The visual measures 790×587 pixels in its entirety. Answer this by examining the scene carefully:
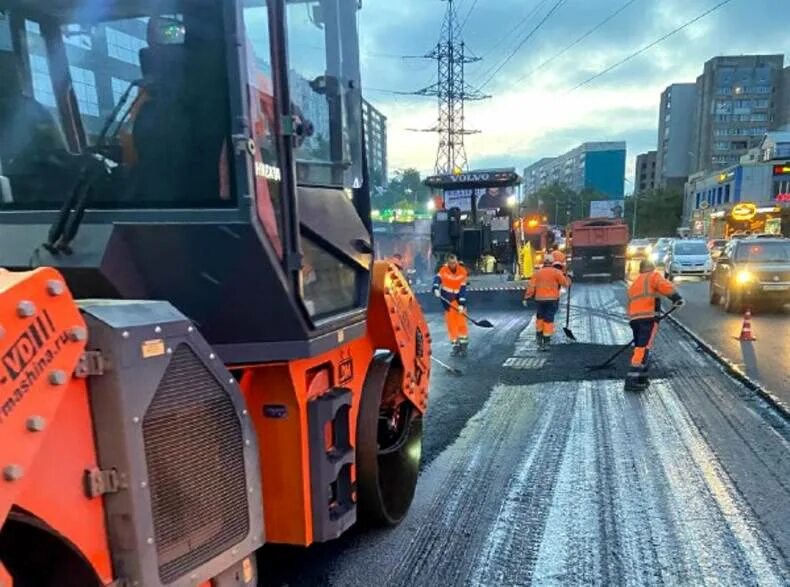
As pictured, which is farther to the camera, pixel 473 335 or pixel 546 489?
pixel 473 335

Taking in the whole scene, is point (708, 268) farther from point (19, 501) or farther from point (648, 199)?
point (648, 199)

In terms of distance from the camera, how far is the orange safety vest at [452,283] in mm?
9570

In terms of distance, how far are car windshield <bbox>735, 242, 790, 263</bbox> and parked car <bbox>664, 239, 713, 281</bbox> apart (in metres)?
8.54

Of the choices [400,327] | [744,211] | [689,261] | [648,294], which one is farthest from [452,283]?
[744,211]

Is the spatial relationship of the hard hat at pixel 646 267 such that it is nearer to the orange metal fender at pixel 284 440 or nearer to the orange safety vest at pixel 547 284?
the orange safety vest at pixel 547 284

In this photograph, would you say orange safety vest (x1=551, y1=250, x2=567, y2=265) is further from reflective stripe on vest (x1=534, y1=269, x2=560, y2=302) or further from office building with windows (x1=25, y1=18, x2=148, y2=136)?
office building with windows (x1=25, y1=18, x2=148, y2=136)

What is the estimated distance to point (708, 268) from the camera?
857 inches

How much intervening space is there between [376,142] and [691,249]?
851 inches

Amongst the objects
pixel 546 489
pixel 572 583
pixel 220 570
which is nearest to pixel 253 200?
pixel 220 570

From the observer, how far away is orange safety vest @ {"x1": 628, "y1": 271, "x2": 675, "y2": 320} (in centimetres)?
734

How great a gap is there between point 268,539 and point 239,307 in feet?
3.67

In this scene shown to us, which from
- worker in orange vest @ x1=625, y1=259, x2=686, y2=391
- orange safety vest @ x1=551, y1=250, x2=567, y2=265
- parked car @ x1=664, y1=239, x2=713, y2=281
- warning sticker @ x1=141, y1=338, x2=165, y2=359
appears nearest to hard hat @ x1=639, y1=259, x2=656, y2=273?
worker in orange vest @ x1=625, y1=259, x2=686, y2=391

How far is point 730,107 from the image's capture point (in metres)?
105

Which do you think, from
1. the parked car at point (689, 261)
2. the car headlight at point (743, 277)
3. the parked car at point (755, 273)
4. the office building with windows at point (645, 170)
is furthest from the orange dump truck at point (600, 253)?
the office building with windows at point (645, 170)
